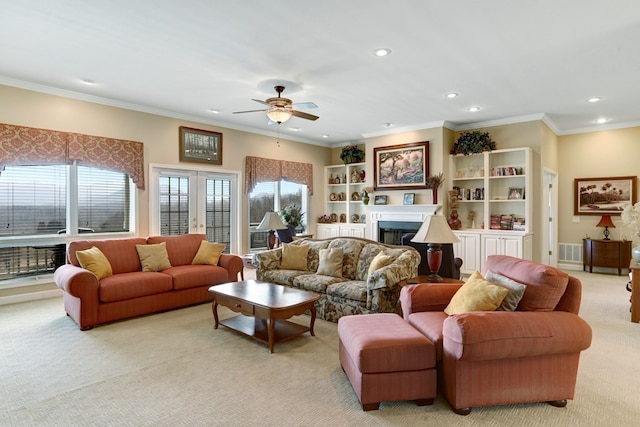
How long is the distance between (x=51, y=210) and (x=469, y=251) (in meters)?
6.65

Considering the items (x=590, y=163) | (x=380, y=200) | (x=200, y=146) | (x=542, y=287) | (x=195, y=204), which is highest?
(x=200, y=146)

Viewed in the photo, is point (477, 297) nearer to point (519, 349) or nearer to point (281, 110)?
point (519, 349)

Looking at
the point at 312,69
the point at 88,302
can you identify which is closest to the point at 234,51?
the point at 312,69

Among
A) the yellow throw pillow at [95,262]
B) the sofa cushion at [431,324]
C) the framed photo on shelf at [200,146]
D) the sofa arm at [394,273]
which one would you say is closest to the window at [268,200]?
the framed photo on shelf at [200,146]

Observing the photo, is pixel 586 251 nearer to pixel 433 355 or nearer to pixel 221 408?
pixel 433 355

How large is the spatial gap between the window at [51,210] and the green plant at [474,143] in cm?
585

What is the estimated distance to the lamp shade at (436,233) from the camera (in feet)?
11.8

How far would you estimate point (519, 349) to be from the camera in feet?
7.29

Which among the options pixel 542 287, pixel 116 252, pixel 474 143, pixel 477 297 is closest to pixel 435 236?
pixel 477 297

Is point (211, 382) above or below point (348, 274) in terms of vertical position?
below

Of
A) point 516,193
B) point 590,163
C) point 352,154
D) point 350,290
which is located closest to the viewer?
point 350,290

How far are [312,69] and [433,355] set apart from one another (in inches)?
129

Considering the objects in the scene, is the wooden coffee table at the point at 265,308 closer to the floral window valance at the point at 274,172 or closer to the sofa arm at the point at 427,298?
the sofa arm at the point at 427,298

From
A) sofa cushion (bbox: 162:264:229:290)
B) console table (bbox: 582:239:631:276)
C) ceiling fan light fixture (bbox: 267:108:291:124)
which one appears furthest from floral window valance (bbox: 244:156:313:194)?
console table (bbox: 582:239:631:276)
